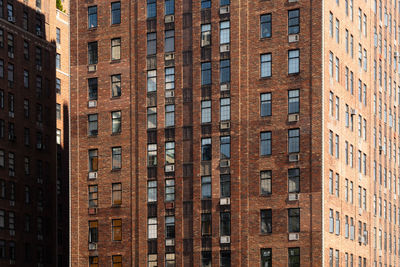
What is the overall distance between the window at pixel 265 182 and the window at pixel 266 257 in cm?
471

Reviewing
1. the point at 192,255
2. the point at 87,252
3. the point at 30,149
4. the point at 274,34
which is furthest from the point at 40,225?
the point at 274,34

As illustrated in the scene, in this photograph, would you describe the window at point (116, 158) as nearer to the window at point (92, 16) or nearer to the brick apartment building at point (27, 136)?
the window at point (92, 16)

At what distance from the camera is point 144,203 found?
80438 mm

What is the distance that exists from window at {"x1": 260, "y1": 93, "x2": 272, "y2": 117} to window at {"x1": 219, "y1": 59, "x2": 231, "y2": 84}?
361 centimetres

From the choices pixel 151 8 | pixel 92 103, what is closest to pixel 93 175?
pixel 92 103

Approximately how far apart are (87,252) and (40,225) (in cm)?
2985

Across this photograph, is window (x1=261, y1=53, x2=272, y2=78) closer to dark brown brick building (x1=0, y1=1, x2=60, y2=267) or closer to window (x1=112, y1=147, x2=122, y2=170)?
window (x1=112, y1=147, x2=122, y2=170)

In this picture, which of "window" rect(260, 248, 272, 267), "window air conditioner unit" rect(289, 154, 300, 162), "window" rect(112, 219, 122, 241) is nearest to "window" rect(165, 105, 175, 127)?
"window" rect(112, 219, 122, 241)

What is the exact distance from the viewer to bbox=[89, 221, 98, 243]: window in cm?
8188

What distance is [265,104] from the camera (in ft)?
255

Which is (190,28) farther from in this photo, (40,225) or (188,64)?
(40,225)

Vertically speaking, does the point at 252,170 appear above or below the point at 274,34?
below

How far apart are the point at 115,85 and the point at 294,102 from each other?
1686cm

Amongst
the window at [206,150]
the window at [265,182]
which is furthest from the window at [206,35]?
the window at [265,182]
